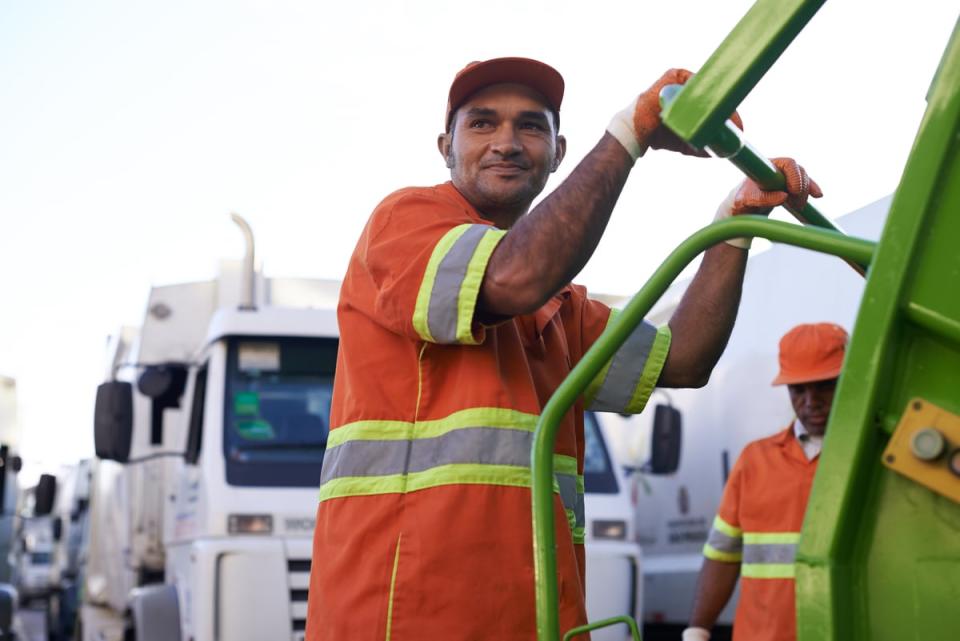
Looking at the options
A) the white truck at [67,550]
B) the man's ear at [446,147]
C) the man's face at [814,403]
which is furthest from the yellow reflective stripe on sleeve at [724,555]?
the white truck at [67,550]

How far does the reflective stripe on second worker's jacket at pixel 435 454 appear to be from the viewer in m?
2.28

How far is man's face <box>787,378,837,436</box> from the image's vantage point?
188 inches

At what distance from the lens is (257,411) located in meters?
6.88

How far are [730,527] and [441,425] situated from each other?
9.19ft

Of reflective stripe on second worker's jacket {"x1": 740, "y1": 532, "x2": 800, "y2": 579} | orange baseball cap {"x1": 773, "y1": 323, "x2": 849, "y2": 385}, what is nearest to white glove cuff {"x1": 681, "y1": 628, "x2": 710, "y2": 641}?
reflective stripe on second worker's jacket {"x1": 740, "y1": 532, "x2": 800, "y2": 579}

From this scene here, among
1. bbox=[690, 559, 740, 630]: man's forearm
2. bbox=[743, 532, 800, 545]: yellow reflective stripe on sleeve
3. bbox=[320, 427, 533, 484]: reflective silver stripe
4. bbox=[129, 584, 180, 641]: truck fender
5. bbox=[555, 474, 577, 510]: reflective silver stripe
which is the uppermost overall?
bbox=[320, 427, 533, 484]: reflective silver stripe

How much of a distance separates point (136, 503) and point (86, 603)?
2.14 meters

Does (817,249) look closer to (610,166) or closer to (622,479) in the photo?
(610,166)

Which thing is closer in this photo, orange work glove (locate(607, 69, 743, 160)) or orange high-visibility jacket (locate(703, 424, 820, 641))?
orange work glove (locate(607, 69, 743, 160))

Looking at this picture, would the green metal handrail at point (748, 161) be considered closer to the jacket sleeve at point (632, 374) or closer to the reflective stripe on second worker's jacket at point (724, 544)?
the jacket sleeve at point (632, 374)

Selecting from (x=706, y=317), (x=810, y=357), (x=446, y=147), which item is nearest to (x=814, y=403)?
(x=810, y=357)

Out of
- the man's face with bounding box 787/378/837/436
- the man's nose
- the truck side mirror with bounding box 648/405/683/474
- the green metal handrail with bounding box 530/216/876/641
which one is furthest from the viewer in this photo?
the truck side mirror with bounding box 648/405/683/474

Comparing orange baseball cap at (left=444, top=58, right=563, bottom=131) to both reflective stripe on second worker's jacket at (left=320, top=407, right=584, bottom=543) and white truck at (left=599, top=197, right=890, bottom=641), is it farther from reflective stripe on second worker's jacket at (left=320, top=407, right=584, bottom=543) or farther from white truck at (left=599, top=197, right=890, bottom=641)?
white truck at (left=599, top=197, right=890, bottom=641)

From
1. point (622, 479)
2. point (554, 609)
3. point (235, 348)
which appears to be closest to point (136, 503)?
point (235, 348)
